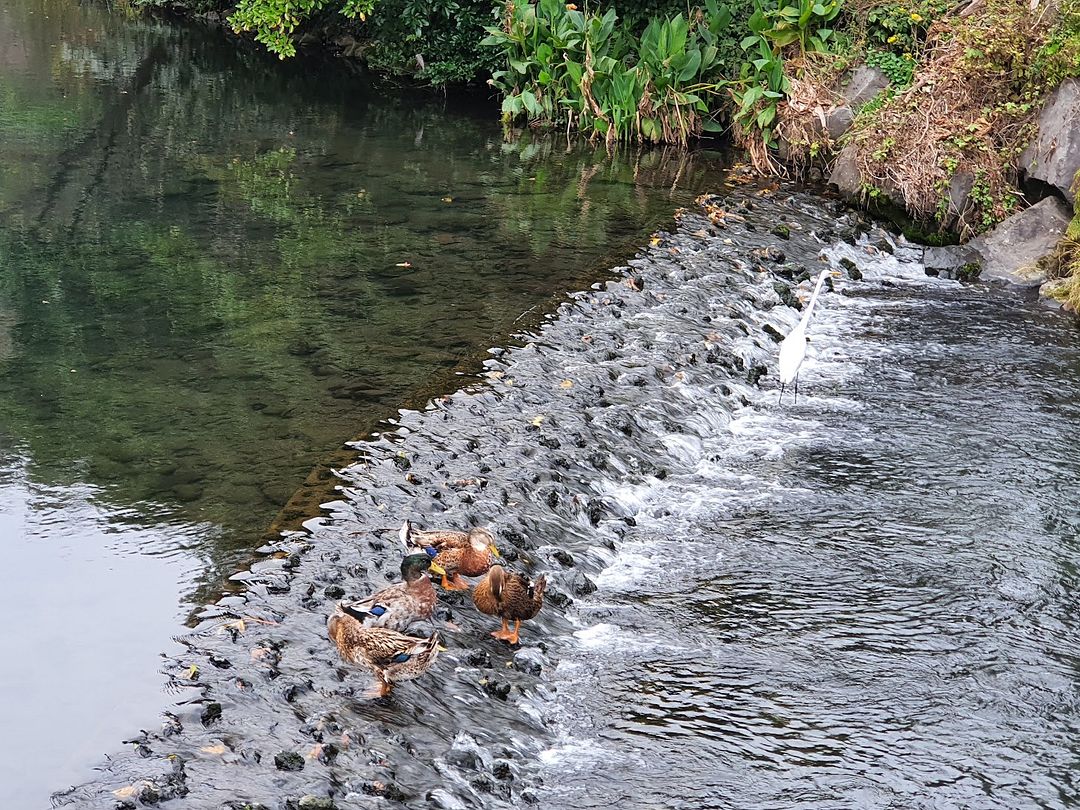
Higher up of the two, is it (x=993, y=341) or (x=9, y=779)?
(x=993, y=341)

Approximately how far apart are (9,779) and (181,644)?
118cm

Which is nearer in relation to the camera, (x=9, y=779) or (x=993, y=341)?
(x=9, y=779)

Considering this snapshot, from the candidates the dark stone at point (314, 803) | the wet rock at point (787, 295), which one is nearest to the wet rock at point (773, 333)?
the wet rock at point (787, 295)

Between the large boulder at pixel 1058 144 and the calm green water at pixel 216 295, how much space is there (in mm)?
4898

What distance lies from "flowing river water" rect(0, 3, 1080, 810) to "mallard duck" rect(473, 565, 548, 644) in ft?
0.50

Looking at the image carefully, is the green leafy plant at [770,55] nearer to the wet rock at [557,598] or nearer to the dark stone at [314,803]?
the wet rock at [557,598]

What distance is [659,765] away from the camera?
19.1 ft

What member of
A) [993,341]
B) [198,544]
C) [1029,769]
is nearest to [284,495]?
[198,544]

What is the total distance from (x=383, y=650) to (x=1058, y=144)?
41.7 feet

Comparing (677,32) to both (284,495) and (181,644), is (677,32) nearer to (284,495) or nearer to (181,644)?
(284,495)

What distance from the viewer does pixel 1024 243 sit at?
14422 millimetres

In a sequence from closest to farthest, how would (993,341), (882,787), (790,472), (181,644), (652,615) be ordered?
(882,787) < (181,644) < (652,615) < (790,472) < (993,341)

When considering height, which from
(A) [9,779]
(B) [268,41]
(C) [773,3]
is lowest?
(A) [9,779]

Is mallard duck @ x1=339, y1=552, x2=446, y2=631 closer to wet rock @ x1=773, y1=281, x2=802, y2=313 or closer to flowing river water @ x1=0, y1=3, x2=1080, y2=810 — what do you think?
flowing river water @ x1=0, y1=3, x2=1080, y2=810
